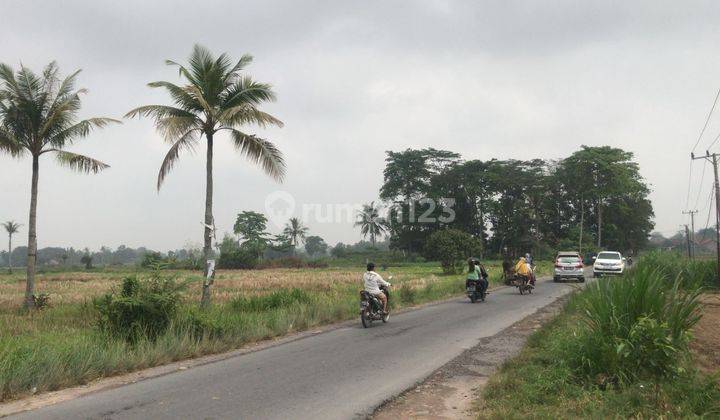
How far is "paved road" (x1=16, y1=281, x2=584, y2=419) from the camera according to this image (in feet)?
19.5

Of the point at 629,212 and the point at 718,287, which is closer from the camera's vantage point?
the point at 718,287

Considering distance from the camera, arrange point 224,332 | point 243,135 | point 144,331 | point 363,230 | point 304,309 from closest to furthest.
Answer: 1. point 144,331
2. point 224,332
3. point 304,309
4. point 243,135
5. point 363,230

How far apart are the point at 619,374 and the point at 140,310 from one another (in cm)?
822

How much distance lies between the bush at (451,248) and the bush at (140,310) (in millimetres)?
35009

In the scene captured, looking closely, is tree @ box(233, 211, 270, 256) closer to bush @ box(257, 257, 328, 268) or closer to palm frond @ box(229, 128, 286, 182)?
bush @ box(257, 257, 328, 268)

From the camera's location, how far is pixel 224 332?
415 inches

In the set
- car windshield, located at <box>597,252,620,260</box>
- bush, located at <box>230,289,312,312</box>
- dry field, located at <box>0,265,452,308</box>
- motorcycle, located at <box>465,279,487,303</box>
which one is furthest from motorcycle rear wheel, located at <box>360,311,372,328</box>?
car windshield, located at <box>597,252,620,260</box>

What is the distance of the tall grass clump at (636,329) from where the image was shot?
606 cm

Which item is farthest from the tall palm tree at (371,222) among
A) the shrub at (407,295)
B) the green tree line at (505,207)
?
the shrub at (407,295)

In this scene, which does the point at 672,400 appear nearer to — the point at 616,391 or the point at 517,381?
the point at 616,391

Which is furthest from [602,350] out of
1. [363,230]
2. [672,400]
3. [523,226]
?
[363,230]

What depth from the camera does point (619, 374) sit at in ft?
20.0

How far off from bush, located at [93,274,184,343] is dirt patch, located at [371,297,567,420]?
17.6 ft

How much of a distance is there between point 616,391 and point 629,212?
75.6 m
